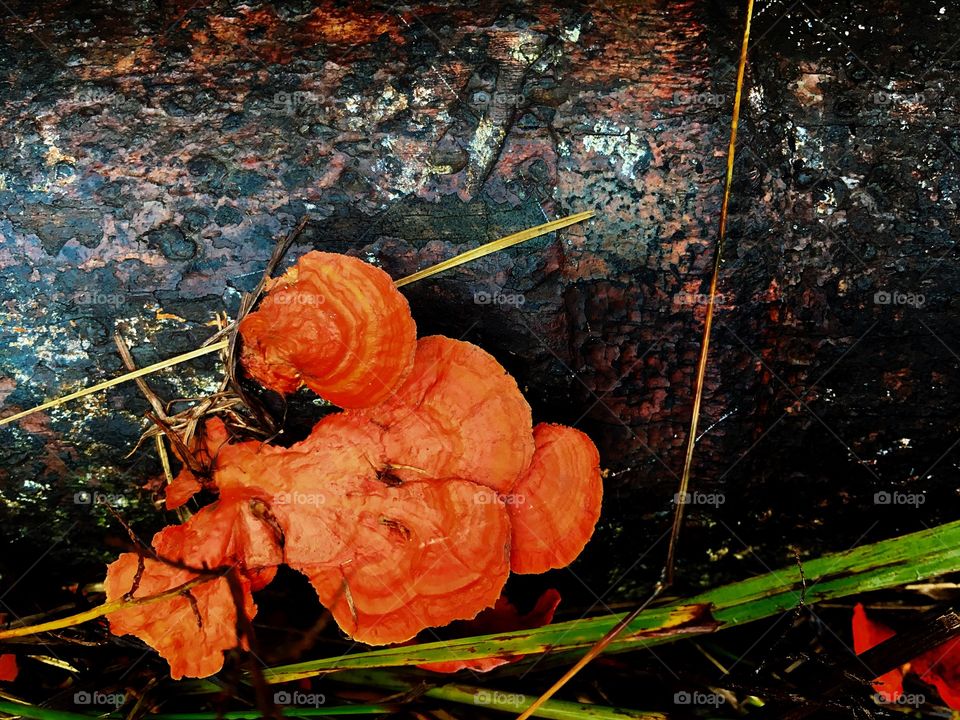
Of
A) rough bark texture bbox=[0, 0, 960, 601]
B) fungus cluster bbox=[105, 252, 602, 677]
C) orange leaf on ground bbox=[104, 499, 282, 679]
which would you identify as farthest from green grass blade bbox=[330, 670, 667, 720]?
rough bark texture bbox=[0, 0, 960, 601]

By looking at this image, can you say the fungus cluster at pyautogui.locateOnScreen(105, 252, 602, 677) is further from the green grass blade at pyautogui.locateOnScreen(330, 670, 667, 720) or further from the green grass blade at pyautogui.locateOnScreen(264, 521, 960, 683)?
the green grass blade at pyautogui.locateOnScreen(330, 670, 667, 720)

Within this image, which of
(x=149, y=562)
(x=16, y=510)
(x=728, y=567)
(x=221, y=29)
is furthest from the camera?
(x=728, y=567)

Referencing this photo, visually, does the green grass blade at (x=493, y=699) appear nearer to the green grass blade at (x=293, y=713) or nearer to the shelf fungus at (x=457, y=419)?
the green grass blade at (x=293, y=713)

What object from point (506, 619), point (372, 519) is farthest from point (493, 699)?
point (372, 519)

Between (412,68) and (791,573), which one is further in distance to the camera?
(791,573)

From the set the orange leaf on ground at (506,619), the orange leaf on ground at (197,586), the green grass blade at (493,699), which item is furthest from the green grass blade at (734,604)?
the orange leaf on ground at (197,586)

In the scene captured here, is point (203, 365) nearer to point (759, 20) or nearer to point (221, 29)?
point (221, 29)

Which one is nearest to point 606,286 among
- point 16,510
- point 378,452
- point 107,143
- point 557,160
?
point 557,160
